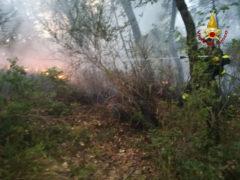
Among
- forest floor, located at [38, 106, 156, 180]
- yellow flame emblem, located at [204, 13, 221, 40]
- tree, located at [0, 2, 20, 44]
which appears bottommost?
forest floor, located at [38, 106, 156, 180]

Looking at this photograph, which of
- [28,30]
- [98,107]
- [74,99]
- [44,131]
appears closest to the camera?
[44,131]

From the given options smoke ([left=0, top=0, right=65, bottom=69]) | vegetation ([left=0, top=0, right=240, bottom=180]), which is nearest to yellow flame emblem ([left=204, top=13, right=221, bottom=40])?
vegetation ([left=0, top=0, right=240, bottom=180])

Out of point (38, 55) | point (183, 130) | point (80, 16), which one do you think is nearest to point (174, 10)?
point (38, 55)

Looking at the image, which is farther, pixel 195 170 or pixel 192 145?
pixel 192 145

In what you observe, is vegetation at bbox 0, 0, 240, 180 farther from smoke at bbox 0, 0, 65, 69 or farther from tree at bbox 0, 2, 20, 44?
smoke at bbox 0, 0, 65, 69

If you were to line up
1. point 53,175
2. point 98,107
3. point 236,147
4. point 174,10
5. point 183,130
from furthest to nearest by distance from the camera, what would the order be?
point 174,10 → point 98,107 → point 183,130 → point 53,175 → point 236,147

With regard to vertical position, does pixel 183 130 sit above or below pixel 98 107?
below

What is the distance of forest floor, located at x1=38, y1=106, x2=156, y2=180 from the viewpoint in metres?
3.37

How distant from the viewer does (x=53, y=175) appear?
2924 mm

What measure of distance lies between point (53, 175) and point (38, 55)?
327 inches

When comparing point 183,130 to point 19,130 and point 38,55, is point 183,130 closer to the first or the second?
point 19,130

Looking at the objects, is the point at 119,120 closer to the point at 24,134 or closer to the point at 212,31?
the point at 24,134

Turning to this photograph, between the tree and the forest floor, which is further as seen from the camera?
the tree

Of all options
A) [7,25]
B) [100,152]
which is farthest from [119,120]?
[7,25]
